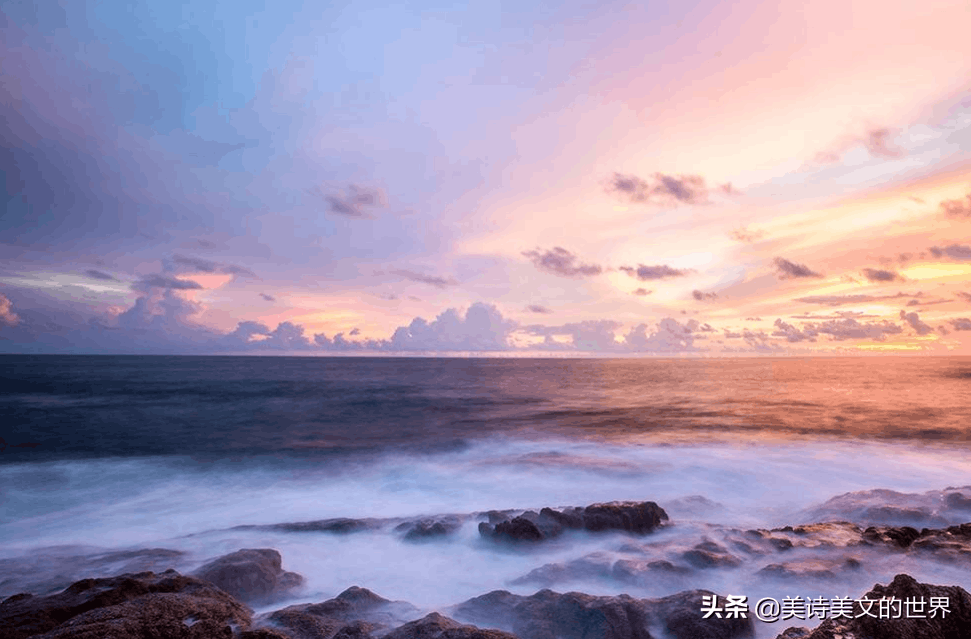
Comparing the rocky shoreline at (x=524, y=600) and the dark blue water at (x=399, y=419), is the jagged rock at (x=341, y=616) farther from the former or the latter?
the dark blue water at (x=399, y=419)

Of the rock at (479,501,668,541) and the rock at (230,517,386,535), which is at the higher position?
the rock at (479,501,668,541)

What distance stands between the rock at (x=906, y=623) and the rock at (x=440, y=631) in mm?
3064

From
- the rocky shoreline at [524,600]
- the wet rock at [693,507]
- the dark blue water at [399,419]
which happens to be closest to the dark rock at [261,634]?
the rocky shoreline at [524,600]

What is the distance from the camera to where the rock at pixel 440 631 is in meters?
5.39

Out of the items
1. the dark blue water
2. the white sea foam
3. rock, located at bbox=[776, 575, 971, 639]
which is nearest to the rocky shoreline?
rock, located at bbox=[776, 575, 971, 639]

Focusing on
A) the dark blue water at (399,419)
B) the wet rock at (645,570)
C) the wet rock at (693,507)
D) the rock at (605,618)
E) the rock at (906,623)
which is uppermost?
the rock at (906,623)

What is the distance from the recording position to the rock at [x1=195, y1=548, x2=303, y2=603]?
7941mm

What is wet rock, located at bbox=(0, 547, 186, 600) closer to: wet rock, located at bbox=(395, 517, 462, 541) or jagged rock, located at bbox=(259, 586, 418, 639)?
wet rock, located at bbox=(395, 517, 462, 541)

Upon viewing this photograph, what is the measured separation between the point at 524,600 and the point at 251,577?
14.2 feet

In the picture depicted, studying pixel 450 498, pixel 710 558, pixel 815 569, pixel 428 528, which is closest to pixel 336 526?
pixel 428 528

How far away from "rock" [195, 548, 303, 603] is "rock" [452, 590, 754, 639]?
3.15 metres

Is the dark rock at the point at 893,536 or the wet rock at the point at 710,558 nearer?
the wet rock at the point at 710,558

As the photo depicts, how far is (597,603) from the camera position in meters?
6.69

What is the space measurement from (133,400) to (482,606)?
4698 centimetres
